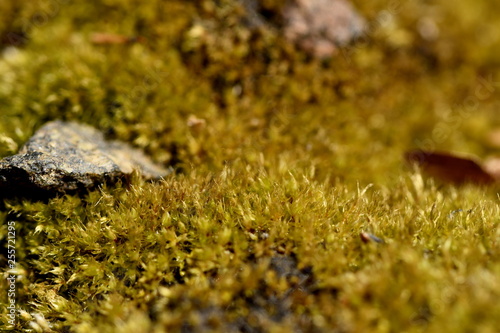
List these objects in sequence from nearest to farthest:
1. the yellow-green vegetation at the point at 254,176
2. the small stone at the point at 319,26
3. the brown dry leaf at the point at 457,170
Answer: the yellow-green vegetation at the point at 254,176, the brown dry leaf at the point at 457,170, the small stone at the point at 319,26

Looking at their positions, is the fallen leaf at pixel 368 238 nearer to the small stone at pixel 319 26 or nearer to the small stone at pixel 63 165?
the small stone at pixel 63 165

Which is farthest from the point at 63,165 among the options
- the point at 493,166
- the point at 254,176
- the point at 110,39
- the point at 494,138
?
the point at 494,138

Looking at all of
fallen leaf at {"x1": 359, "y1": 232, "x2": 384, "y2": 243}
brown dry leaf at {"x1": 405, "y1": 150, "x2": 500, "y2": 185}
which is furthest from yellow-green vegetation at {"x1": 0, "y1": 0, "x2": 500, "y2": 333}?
brown dry leaf at {"x1": 405, "y1": 150, "x2": 500, "y2": 185}

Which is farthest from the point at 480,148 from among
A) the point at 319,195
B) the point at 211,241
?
the point at 211,241

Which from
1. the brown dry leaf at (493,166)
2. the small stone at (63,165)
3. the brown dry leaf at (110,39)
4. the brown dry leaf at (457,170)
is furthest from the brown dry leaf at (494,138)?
the brown dry leaf at (110,39)

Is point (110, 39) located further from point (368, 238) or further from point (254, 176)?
point (368, 238)

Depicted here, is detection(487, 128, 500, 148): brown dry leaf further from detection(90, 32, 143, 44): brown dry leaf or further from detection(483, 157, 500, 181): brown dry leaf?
detection(90, 32, 143, 44): brown dry leaf
